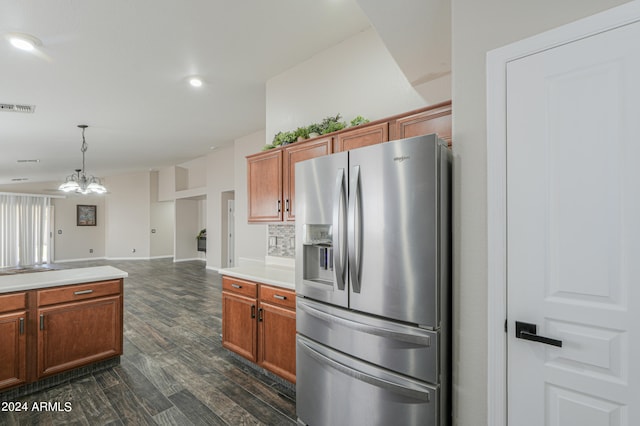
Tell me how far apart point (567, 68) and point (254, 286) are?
2.54 metres

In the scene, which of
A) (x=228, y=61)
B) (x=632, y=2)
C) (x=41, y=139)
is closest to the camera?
(x=632, y=2)

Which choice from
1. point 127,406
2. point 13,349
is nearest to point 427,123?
point 127,406

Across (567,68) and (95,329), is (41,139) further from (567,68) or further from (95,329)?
(567,68)

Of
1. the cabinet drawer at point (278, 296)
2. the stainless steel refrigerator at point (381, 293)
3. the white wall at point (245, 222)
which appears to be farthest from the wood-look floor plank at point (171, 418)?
the white wall at point (245, 222)

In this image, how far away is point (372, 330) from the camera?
5.35 feet

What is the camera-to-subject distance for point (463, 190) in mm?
1441

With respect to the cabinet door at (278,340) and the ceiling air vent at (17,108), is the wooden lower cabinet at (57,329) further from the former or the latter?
the ceiling air vent at (17,108)

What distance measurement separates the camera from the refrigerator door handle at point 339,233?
178 centimetres

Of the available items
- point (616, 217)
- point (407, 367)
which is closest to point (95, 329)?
point (407, 367)

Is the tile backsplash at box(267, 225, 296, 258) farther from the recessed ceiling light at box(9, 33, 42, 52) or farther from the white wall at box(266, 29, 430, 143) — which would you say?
the recessed ceiling light at box(9, 33, 42, 52)

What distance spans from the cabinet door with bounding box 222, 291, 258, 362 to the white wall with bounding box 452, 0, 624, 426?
6.07 feet

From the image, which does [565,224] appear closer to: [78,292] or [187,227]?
[78,292]

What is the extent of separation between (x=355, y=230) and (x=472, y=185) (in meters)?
0.63

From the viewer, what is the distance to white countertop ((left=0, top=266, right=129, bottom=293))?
246 centimetres
